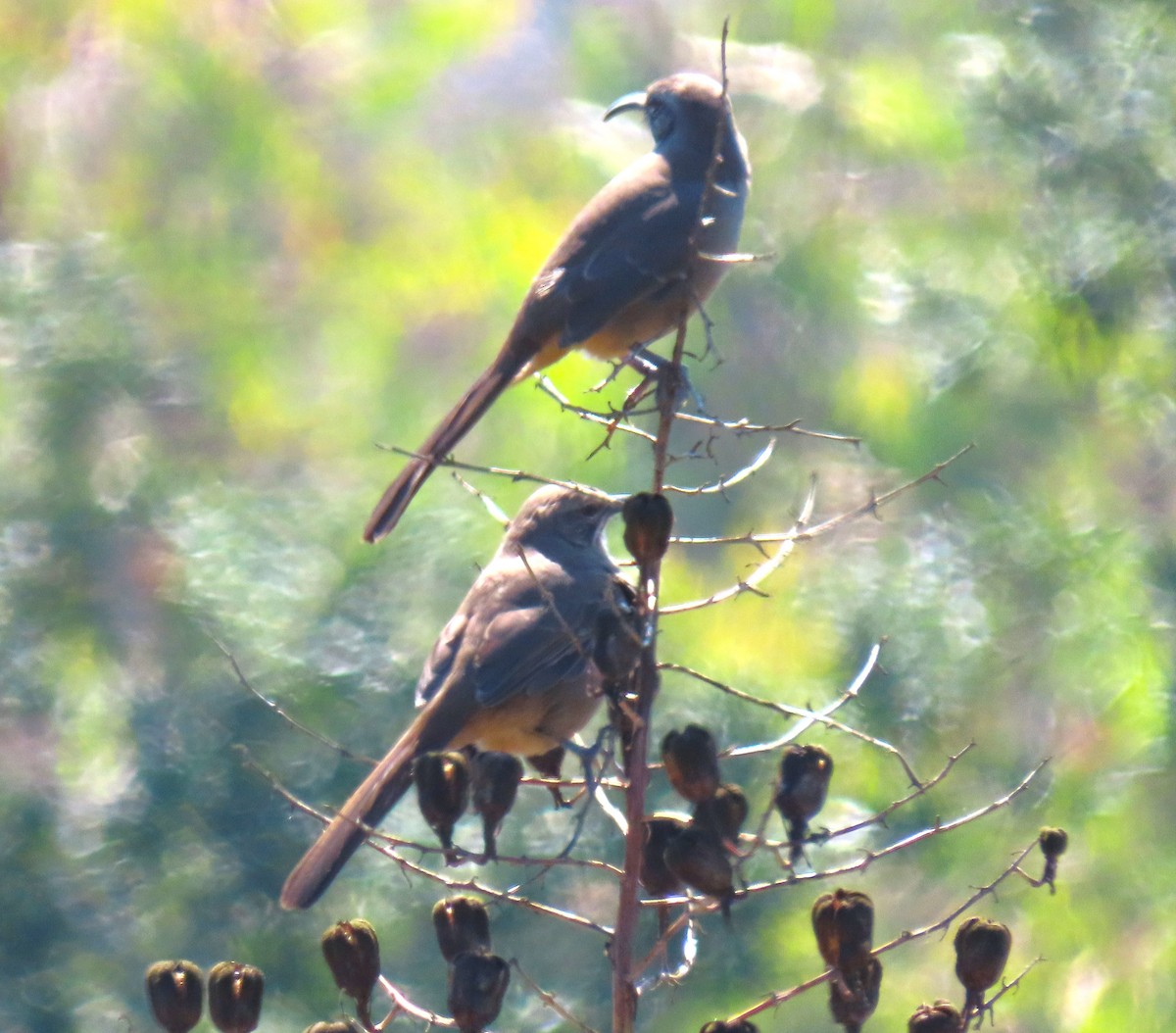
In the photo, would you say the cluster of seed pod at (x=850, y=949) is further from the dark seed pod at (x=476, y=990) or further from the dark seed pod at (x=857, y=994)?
the dark seed pod at (x=476, y=990)

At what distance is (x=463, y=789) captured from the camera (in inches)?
43.3

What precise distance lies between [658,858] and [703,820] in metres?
0.15

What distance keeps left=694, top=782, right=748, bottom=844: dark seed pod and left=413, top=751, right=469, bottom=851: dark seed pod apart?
0.55 feet

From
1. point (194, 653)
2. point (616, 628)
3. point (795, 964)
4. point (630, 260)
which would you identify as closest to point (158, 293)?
point (194, 653)

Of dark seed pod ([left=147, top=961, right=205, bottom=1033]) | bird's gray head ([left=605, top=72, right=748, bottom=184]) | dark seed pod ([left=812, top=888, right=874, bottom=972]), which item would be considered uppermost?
bird's gray head ([left=605, top=72, right=748, bottom=184])

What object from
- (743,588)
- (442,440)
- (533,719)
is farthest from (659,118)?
(743,588)

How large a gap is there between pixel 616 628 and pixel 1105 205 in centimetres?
329

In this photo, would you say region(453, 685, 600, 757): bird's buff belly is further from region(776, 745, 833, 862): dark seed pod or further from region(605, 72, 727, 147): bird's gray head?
region(605, 72, 727, 147): bird's gray head

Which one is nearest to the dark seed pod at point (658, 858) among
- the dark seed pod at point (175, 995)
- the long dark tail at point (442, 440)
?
the dark seed pod at point (175, 995)

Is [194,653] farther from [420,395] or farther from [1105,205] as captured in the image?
[1105,205]

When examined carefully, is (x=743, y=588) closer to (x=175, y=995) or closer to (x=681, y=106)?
(x=175, y=995)

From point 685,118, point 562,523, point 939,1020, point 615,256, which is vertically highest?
point 685,118

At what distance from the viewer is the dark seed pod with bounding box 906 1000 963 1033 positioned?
3.39ft

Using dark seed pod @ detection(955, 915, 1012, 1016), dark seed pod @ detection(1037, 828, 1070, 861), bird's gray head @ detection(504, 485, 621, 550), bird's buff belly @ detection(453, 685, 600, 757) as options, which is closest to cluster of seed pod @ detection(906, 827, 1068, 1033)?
dark seed pod @ detection(955, 915, 1012, 1016)
